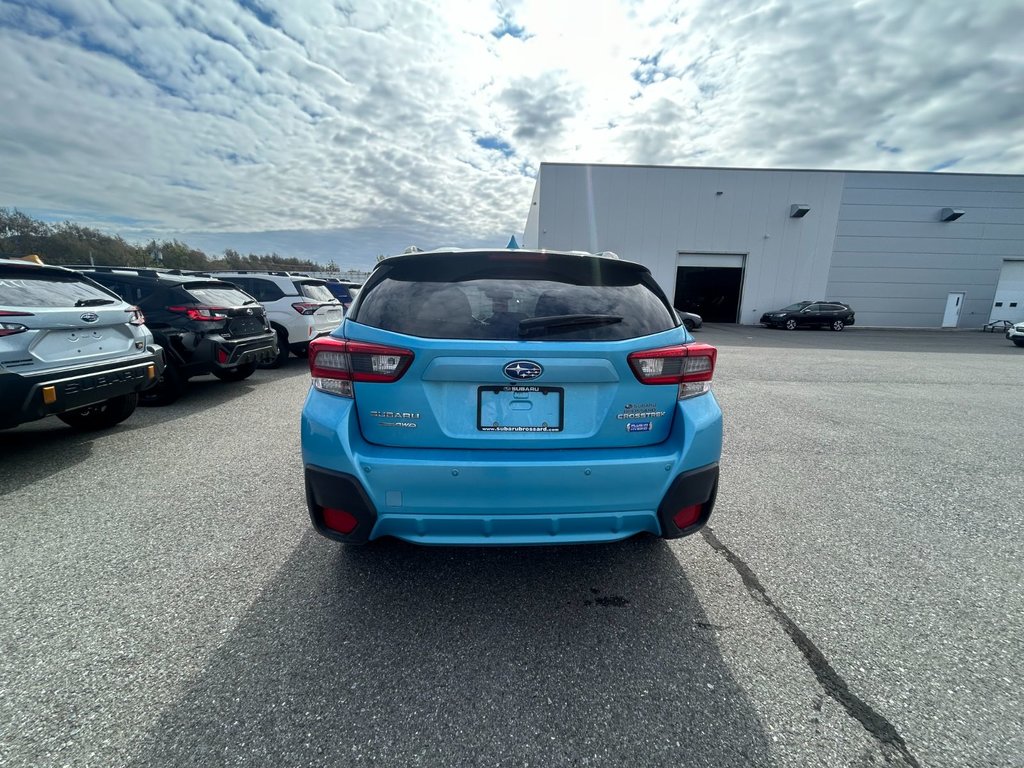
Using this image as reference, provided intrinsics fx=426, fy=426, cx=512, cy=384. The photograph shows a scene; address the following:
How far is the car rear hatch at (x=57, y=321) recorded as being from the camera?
3.31 meters

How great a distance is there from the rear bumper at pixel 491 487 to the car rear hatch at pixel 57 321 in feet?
10.6

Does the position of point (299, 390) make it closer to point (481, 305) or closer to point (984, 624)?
point (481, 305)

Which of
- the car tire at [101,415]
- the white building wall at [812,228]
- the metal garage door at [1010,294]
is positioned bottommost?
the car tire at [101,415]

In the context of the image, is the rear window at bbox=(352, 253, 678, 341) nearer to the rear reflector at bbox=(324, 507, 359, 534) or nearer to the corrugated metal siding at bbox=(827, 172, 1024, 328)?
the rear reflector at bbox=(324, 507, 359, 534)

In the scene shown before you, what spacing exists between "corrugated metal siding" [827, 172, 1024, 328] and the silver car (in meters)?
31.0

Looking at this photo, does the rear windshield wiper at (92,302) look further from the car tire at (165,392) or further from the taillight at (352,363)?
the taillight at (352,363)

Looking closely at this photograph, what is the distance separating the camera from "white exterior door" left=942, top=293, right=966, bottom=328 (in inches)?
991

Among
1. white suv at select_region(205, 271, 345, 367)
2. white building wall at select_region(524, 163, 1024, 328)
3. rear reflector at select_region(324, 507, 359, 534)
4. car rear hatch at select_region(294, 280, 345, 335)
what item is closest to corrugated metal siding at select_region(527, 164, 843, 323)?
white building wall at select_region(524, 163, 1024, 328)

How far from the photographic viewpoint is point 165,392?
559cm

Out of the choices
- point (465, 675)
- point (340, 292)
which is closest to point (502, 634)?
point (465, 675)

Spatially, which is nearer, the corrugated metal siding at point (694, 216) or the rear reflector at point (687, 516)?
the rear reflector at point (687, 516)

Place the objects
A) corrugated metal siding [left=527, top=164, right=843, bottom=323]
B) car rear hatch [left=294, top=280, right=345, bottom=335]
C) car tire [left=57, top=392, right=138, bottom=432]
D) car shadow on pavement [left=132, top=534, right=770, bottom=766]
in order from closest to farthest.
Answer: car shadow on pavement [left=132, top=534, right=770, bottom=766], car tire [left=57, top=392, right=138, bottom=432], car rear hatch [left=294, top=280, right=345, bottom=335], corrugated metal siding [left=527, top=164, right=843, bottom=323]

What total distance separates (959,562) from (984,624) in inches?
26.0

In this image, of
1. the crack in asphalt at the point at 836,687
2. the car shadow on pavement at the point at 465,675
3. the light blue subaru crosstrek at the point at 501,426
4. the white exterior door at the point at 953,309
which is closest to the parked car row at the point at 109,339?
the light blue subaru crosstrek at the point at 501,426
